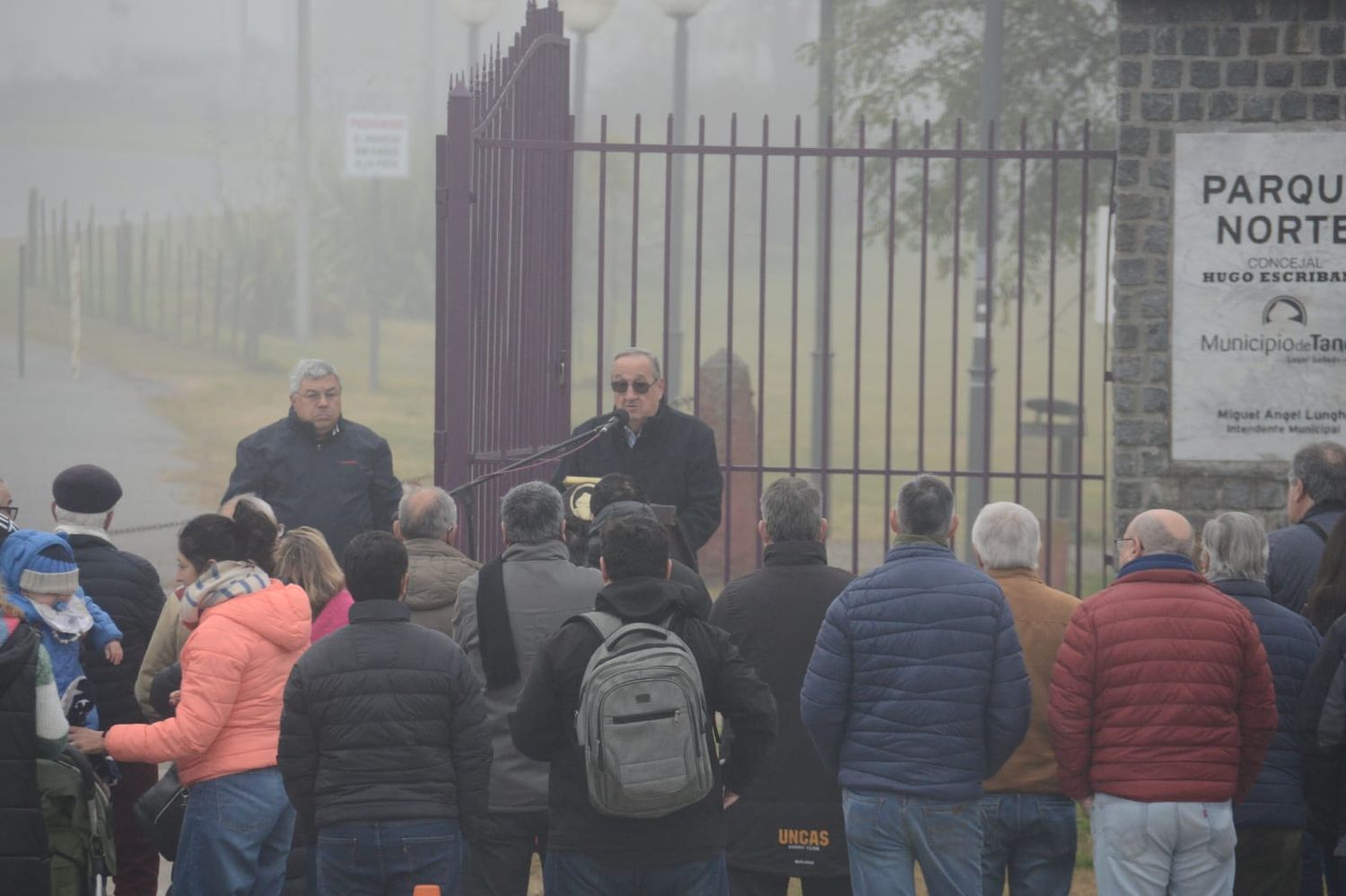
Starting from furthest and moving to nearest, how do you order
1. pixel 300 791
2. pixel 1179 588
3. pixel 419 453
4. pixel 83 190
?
pixel 83 190, pixel 419 453, pixel 1179 588, pixel 300 791

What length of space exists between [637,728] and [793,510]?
1079 millimetres

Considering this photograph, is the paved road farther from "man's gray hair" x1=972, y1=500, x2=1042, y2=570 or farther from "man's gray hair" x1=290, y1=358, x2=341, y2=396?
"man's gray hair" x1=972, y1=500, x2=1042, y2=570

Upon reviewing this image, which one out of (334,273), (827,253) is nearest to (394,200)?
(334,273)

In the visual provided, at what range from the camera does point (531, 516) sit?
5082 millimetres

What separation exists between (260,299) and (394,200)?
5.28 metres

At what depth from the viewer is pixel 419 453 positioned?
29.6 metres

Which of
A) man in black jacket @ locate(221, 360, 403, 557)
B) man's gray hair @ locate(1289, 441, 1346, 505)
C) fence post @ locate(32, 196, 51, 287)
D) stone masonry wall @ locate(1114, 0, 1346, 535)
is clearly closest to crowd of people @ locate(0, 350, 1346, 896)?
man's gray hair @ locate(1289, 441, 1346, 505)

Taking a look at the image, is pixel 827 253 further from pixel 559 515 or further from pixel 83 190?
pixel 83 190

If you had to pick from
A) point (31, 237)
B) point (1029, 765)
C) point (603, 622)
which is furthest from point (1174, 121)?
point (31, 237)

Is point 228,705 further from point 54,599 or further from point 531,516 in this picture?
point 531,516

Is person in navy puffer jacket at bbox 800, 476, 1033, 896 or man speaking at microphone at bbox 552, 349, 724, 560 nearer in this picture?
person in navy puffer jacket at bbox 800, 476, 1033, 896

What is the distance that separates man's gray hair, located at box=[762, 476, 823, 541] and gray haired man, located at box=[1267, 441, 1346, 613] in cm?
164

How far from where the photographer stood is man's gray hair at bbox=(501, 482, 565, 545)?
509cm

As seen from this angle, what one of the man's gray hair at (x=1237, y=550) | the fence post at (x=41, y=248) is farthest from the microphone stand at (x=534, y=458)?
the fence post at (x=41, y=248)
